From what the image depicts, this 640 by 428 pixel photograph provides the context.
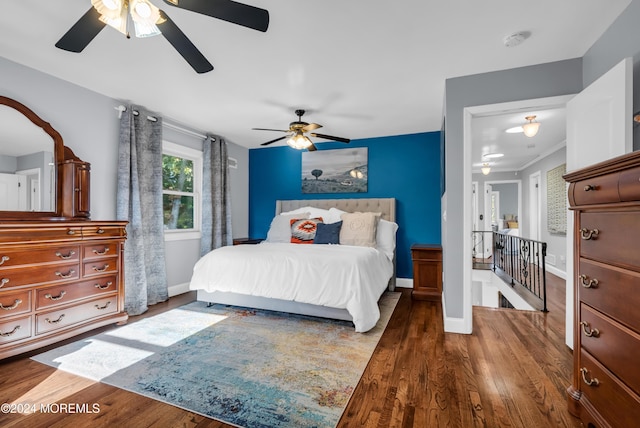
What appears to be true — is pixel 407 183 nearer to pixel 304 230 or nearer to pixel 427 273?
pixel 427 273

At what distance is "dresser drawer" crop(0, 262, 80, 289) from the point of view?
2213 mm

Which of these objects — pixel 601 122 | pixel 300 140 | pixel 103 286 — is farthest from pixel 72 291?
pixel 601 122

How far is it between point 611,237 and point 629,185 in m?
0.25

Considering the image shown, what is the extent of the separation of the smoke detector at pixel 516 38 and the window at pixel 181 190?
159 inches

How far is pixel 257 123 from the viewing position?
435cm

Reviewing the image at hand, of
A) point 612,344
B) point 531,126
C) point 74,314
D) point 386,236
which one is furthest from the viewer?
point 386,236

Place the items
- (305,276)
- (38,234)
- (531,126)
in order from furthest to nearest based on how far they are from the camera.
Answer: (531,126) < (305,276) < (38,234)

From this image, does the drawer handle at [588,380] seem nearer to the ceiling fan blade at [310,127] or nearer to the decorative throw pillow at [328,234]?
the decorative throw pillow at [328,234]

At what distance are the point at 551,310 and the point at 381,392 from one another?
286 centimetres

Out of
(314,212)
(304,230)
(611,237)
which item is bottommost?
(304,230)

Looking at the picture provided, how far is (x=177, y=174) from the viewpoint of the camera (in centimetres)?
451

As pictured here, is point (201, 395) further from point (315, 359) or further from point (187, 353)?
point (315, 359)

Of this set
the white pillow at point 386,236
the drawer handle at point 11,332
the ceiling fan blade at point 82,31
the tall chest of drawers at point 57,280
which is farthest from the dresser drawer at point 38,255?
the white pillow at point 386,236

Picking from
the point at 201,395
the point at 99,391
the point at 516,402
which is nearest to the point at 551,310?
the point at 516,402
